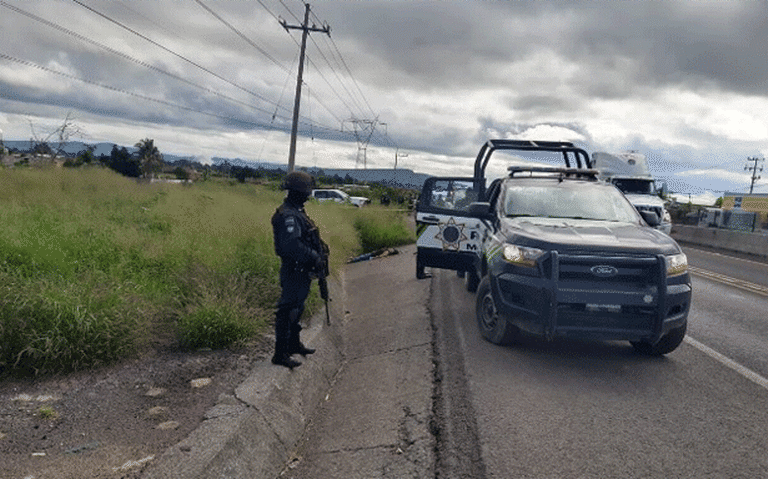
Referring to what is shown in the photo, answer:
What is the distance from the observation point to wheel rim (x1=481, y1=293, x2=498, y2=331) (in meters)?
6.42

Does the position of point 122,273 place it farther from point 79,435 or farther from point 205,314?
point 79,435

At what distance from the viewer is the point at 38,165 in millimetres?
19375

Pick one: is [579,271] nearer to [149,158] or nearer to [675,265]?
[675,265]

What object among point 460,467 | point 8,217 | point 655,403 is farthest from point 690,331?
point 8,217

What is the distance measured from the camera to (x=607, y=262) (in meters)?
5.38

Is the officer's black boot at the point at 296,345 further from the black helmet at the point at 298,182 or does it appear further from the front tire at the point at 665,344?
the front tire at the point at 665,344

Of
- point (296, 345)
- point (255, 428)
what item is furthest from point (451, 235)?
point (255, 428)

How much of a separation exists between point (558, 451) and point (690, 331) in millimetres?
4466

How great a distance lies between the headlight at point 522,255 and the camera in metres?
5.54

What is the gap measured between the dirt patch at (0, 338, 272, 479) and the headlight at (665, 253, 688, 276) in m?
3.90

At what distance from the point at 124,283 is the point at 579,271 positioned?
14.6 feet

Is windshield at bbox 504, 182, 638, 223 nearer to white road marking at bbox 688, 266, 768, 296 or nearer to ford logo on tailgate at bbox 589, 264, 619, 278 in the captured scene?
ford logo on tailgate at bbox 589, 264, 619, 278

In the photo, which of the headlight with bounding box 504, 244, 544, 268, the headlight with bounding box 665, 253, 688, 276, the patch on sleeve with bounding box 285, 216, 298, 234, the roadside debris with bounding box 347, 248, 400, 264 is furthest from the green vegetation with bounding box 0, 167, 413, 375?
the headlight with bounding box 665, 253, 688, 276

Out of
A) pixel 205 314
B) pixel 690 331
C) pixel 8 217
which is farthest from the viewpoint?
pixel 8 217
